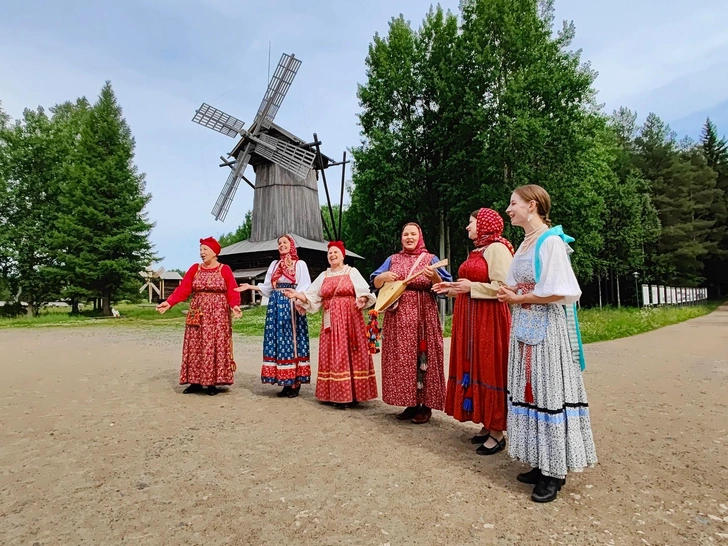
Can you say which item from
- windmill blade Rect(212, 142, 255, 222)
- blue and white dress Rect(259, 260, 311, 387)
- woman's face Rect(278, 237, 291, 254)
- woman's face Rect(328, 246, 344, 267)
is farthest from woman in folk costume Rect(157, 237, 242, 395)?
windmill blade Rect(212, 142, 255, 222)

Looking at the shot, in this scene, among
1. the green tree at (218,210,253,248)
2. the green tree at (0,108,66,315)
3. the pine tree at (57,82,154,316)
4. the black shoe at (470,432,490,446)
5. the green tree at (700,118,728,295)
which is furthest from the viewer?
the green tree at (218,210,253,248)

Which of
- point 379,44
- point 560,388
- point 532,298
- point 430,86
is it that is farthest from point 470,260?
point 379,44

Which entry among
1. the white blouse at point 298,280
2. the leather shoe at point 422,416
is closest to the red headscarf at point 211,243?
the white blouse at point 298,280

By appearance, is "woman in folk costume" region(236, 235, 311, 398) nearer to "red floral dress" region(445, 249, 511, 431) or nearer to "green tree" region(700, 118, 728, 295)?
"red floral dress" region(445, 249, 511, 431)

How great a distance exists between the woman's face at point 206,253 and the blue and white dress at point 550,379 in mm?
3825

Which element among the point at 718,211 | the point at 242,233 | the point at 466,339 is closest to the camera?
the point at 466,339

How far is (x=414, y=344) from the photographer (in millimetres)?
4008

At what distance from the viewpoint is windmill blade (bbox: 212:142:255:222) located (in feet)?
70.6

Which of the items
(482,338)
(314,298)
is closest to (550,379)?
(482,338)

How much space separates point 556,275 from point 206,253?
13.3ft

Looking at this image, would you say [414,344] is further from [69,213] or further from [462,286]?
[69,213]

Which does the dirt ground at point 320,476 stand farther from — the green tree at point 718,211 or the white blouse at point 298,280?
the green tree at point 718,211

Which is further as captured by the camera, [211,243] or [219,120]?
[219,120]

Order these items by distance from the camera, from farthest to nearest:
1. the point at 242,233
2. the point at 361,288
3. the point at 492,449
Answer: the point at 242,233
the point at 361,288
the point at 492,449
